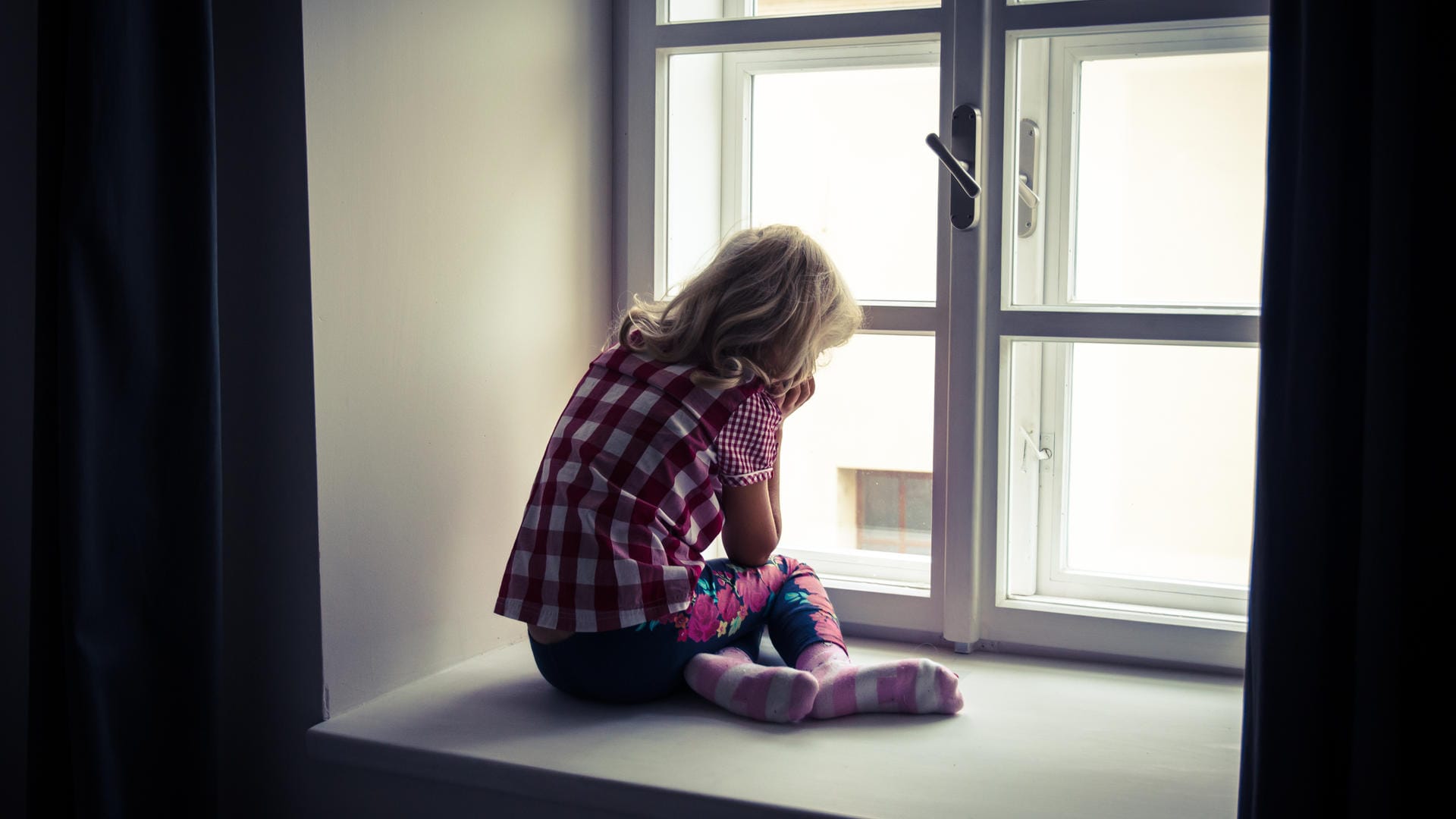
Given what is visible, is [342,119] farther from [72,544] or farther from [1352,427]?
[1352,427]

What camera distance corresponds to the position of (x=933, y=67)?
172 cm

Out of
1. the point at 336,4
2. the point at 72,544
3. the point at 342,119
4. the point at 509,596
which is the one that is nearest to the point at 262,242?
the point at 342,119

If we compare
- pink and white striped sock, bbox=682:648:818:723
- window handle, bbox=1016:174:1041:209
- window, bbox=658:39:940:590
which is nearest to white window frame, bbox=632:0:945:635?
window, bbox=658:39:940:590

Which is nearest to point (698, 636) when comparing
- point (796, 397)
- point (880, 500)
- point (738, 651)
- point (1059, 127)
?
point (738, 651)

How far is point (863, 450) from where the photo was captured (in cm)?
182

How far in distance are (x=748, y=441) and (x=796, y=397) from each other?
0.14m

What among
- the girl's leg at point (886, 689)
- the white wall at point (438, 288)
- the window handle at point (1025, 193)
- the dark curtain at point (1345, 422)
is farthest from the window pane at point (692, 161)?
the dark curtain at point (1345, 422)

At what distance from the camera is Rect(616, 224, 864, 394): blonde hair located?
1.47 m

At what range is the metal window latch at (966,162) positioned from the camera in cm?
157

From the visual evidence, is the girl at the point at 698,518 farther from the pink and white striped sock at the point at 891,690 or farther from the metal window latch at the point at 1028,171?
the metal window latch at the point at 1028,171

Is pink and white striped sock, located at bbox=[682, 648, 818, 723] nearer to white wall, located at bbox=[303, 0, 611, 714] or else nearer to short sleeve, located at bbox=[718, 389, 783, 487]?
short sleeve, located at bbox=[718, 389, 783, 487]

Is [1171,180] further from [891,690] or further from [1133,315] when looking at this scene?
[891,690]

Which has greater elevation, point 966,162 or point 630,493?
point 966,162

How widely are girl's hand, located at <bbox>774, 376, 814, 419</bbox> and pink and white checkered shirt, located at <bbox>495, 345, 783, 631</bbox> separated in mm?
80
